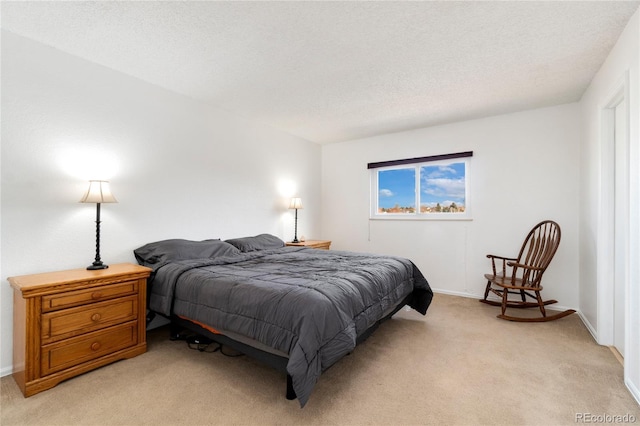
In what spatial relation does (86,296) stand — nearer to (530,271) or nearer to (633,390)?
(633,390)

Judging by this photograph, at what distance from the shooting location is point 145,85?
296 centimetres

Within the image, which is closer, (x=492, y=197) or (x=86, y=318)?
(x=86, y=318)

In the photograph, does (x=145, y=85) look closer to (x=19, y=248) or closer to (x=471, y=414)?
(x=19, y=248)

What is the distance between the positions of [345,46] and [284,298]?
1.94 meters

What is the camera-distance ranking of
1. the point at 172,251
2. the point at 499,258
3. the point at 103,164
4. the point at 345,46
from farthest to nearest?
1. the point at 499,258
2. the point at 172,251
3. the point at 103,164
4. the point at 345,46

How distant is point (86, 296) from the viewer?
209 cm

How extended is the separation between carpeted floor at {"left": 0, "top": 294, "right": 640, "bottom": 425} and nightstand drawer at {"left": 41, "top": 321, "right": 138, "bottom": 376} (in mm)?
126

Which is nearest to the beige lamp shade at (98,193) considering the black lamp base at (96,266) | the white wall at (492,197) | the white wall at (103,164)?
the white wall at (103,164)

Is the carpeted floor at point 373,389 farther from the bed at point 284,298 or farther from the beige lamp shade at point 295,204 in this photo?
the beige lamp shade at point 295,204

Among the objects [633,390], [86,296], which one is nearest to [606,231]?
[633,390]

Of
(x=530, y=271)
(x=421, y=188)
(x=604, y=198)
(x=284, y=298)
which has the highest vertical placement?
(x=421, y=188)

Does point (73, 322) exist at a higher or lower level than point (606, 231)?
lower

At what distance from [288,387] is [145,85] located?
304 cm

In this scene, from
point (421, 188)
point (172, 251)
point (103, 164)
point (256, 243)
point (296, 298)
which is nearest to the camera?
point (296, 298)
